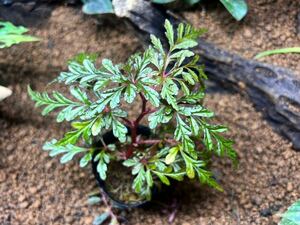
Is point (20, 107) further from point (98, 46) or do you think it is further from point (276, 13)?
point (276, 13)

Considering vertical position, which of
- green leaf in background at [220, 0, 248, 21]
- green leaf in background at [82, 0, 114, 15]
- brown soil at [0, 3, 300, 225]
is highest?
green leaf in background at [220, 0, 248, 21]

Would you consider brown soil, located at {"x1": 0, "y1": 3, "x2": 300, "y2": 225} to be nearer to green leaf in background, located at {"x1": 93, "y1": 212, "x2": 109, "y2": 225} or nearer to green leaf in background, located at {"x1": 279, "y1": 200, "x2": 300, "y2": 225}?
green leaf in background, located at {"x1": 93, "y1": 212, "x2": 109, "y2": 225}

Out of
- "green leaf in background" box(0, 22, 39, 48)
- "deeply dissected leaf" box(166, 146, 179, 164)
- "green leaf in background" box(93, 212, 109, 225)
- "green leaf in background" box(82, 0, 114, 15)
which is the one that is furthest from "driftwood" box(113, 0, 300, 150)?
"green leaf in background" box(93, 212, 109, 225)

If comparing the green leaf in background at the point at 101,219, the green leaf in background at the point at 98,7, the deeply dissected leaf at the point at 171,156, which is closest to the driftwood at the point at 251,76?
the green leaf in background at the point at 98,7

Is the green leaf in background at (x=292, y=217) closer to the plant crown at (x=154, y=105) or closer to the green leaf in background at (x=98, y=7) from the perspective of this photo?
the plant crown at (x=154, y=105)

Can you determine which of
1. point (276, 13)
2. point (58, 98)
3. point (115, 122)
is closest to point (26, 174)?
point (58, 98)

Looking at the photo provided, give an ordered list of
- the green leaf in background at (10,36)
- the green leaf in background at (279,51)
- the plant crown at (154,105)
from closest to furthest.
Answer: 1. the plant crown at (154,105)
2. the green leaf in background at (10,36)
3. the green leaf in background at (279,51)

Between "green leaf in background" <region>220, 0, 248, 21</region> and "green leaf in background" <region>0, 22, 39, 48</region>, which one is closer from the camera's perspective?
"green leaf in background" <region>0, 22, 39, 48</region>
